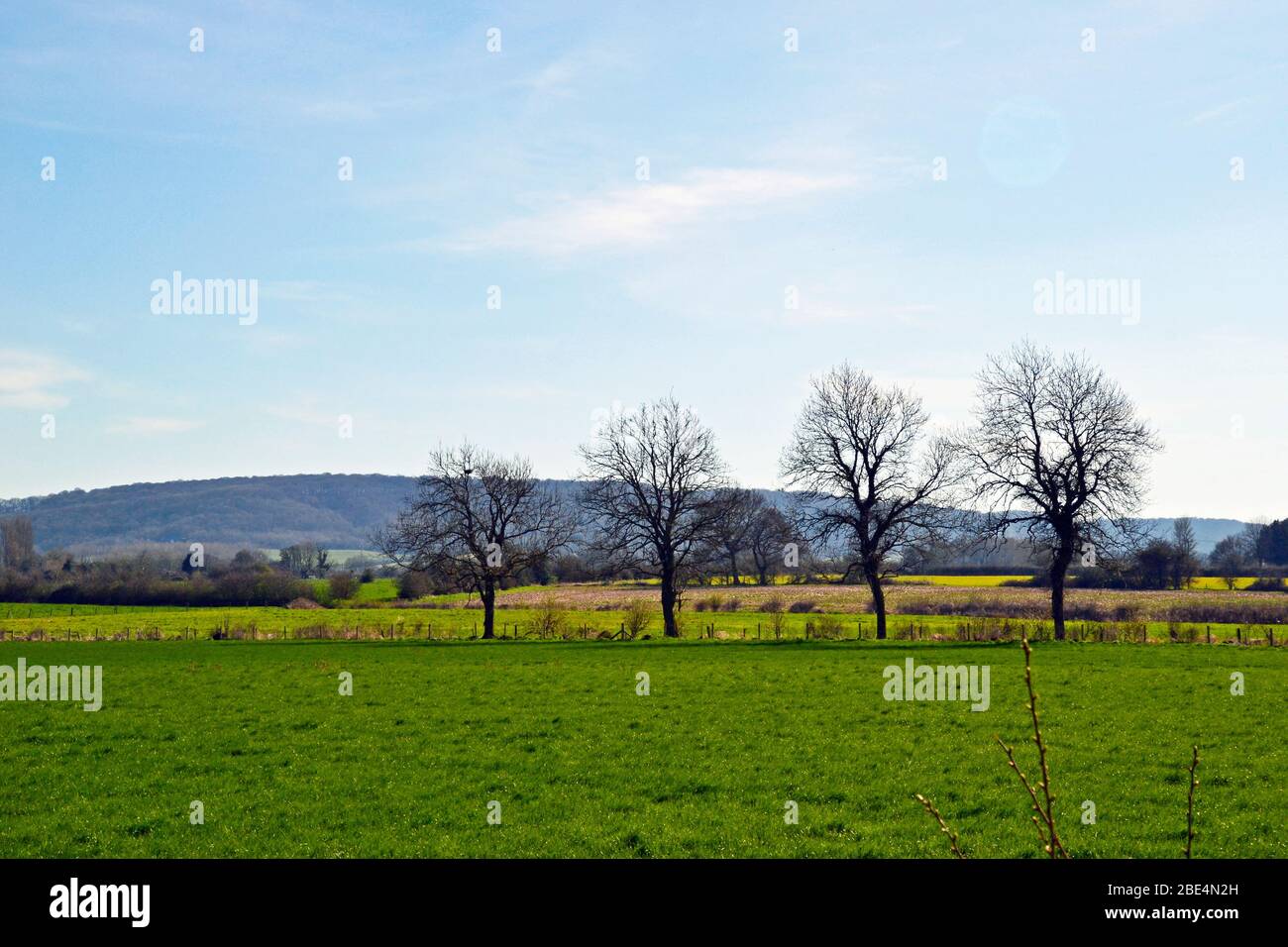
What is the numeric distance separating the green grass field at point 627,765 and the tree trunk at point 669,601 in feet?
68.3

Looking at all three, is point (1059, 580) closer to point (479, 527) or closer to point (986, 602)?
point (986, 602)

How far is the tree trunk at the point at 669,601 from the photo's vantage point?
52000 millimetres

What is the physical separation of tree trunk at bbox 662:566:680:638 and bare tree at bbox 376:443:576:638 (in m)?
6.69

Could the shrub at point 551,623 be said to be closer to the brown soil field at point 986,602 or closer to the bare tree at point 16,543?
the brown soil field at point 986,602

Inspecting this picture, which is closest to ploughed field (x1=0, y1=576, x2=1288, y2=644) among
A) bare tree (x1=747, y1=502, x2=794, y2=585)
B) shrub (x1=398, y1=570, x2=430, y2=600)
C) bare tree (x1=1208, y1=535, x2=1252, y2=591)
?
shrub (x1=398, y1=570, x2=430, y2=600)

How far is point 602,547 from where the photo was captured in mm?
51781

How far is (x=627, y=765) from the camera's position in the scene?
16438 millimetres

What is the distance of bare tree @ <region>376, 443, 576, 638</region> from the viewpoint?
52656 millimetres

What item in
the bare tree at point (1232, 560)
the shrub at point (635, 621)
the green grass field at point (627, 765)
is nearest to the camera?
the green grass field at point (627, 765)

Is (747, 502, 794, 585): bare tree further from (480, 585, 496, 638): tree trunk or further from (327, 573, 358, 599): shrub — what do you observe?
(480, 585, 496, 638): tree trunk
